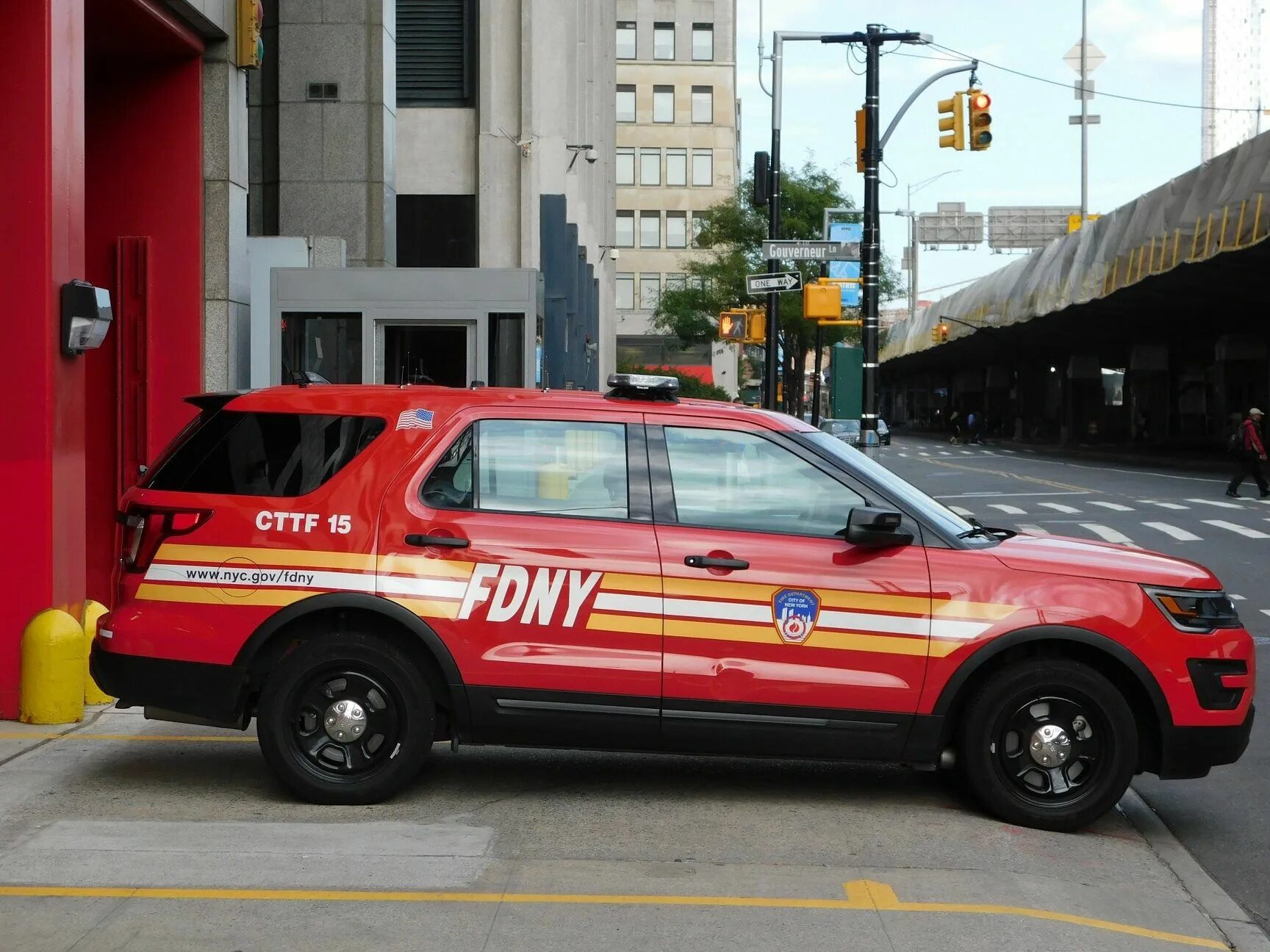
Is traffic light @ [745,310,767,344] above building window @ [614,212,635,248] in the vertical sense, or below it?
below

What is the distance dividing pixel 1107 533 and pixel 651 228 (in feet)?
228

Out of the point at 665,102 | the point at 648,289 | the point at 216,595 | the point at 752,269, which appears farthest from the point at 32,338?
the point at 665,102

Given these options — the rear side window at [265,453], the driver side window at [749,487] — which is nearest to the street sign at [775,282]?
the driver side window at [749,487]

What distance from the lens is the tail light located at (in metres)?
6.83

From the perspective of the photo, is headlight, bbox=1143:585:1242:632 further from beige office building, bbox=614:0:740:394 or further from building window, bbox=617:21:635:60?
building window, bbox=617:21:635:60

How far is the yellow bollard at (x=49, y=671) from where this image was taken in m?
8.27

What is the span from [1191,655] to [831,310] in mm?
20519

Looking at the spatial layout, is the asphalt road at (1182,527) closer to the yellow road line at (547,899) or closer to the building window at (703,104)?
the yellow road line at (547,899)

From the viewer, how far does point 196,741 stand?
8125mm

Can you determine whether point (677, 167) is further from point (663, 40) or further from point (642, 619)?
point (642, 619)

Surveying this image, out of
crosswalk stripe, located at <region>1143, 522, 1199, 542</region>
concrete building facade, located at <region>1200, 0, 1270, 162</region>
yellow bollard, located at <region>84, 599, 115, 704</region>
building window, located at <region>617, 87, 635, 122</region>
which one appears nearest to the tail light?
yellow bollard, located at <region>84, 599, 115, 704</region>

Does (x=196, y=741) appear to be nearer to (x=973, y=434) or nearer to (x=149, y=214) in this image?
(x=149, y=214)

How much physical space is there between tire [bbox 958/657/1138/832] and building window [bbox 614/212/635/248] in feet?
276

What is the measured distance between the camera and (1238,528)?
22938 mm
